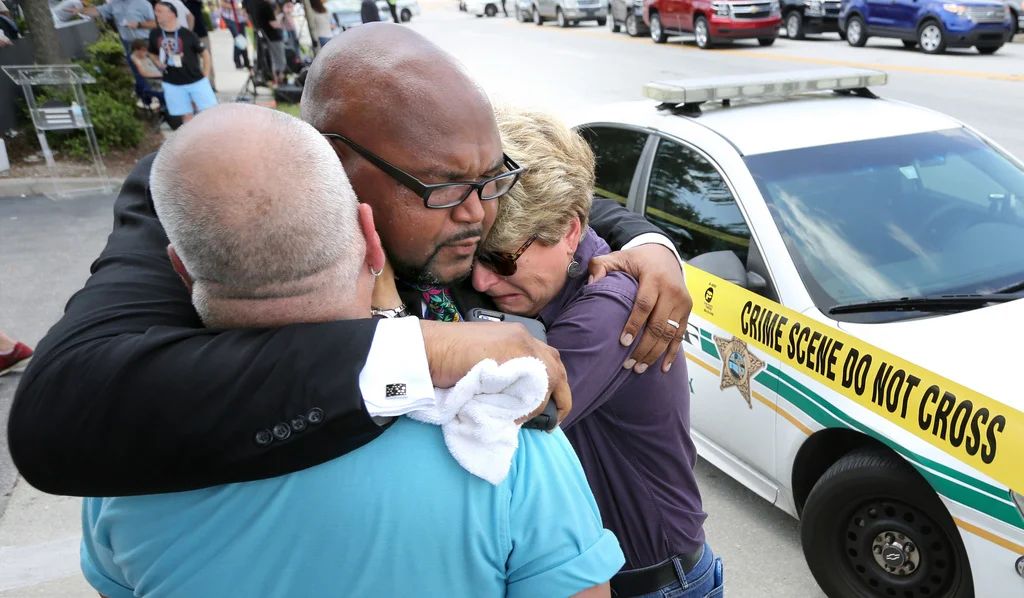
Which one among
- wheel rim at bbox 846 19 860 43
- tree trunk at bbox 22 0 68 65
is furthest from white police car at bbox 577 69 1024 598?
wheel rim at bbox 846 19 860 43

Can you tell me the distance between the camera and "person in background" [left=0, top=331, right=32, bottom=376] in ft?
16.3

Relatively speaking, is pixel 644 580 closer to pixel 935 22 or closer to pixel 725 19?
pixel 935 22

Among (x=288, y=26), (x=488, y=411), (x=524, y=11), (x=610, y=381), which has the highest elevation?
(x=488, y=411)

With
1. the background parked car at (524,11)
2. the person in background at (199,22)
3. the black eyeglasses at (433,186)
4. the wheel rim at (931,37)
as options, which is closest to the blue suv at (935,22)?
the wheel rim at (931,37)

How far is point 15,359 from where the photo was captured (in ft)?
16.4

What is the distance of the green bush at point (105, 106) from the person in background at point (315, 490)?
963 centimetres

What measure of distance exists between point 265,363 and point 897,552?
261 cm

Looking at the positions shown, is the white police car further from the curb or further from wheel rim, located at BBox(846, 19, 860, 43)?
wheel rim, located at BBox(846, 19, 860, 43)

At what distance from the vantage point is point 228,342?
1.07 m

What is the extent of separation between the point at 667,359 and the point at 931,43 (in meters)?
17.9

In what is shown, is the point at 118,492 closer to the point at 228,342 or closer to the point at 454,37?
the point at 228,342

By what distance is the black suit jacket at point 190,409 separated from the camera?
3.38ft

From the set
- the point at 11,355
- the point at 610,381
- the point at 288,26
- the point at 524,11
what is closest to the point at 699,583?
the point at 610,381

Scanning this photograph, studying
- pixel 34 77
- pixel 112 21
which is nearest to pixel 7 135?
pixel 34 77
